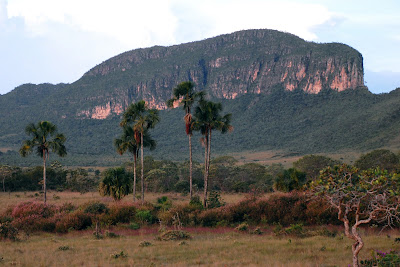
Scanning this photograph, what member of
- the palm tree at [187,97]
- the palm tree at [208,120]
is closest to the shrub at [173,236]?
the palm tree at [208,120]

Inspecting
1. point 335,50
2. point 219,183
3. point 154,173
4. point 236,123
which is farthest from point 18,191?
point 335,50

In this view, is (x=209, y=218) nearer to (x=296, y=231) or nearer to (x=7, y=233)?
(x=296, y=231)

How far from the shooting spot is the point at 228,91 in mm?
199500

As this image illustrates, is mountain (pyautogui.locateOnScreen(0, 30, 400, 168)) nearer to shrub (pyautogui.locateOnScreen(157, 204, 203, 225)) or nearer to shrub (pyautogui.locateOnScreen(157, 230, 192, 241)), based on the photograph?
shrub (pyautogui.locateOnScreen(157, 204, 203, 225))

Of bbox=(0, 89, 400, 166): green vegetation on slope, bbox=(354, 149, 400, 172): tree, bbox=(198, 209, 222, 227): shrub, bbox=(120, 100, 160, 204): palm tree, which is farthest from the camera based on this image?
bbox=(0, 89, 400, 166): green vegetation on slope

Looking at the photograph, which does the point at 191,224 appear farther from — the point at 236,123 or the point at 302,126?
the point at 236,123

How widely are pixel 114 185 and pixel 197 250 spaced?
1556 cm

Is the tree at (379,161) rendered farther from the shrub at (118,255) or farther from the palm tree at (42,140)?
the shrub at (118,255)

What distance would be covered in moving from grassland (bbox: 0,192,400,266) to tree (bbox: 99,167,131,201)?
9840 millimetres

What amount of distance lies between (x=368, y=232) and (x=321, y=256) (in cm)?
608

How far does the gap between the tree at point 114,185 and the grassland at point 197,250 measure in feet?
32.3

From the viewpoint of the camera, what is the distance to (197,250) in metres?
15.8

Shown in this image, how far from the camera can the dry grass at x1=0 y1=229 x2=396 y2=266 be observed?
13.7m

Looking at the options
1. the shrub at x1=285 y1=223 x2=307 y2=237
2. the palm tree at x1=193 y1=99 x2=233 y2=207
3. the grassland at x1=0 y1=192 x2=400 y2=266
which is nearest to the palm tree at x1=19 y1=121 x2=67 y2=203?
the palm tree at x1=193 y1=99 x2=233 y2=207
